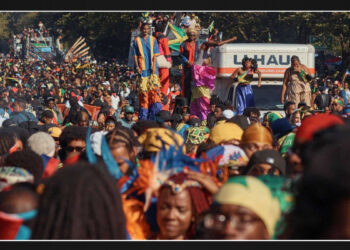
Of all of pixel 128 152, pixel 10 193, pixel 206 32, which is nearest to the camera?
pixel 10 193

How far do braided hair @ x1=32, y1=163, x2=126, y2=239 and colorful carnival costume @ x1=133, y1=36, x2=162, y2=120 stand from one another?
9.21 metres

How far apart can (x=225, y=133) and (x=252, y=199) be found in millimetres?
3606

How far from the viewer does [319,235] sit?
7.86 feet

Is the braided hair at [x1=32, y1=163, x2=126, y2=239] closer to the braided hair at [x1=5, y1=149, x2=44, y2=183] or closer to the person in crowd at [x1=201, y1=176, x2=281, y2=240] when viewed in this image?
the person in crowd at [x1=201, y1=176, x2=281, y2=240]

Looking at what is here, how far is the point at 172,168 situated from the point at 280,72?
12211 mm

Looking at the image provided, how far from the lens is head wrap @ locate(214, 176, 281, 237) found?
3.39 meters

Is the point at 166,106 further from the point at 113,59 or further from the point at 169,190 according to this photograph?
the point at 113,59

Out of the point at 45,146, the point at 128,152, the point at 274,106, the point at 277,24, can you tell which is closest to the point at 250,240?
the point at 128,152

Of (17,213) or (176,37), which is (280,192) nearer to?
(17,213)

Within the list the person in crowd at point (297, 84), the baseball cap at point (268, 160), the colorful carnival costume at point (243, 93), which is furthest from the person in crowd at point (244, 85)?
the baseball cap at point (268, 160)

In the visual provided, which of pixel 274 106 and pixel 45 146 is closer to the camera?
pixel 45 146

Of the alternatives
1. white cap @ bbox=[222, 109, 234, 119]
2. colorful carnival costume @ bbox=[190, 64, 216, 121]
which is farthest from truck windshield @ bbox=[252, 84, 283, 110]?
white cap @ bbox=[222, 109, 234, 119]

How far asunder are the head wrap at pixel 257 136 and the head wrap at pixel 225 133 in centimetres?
38

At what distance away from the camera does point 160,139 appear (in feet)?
17.4
